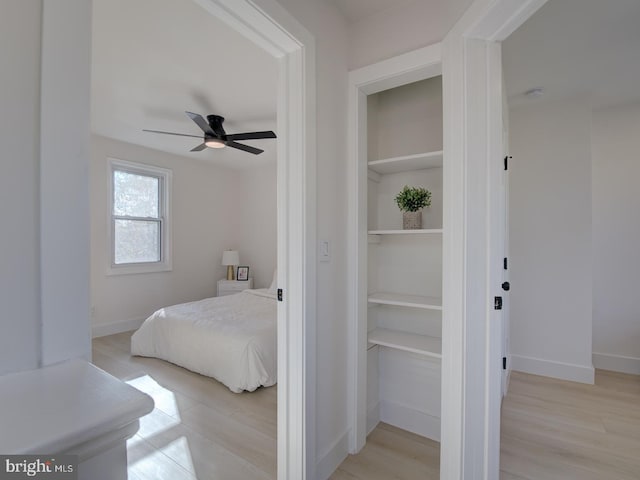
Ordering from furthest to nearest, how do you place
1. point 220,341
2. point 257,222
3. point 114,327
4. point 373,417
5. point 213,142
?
1. point 257,222
2. point 114,327
3. point 213,142
4. point 220,341
5. point 373,417

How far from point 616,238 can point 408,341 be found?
102 inches

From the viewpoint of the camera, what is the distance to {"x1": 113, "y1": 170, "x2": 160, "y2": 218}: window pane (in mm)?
4039

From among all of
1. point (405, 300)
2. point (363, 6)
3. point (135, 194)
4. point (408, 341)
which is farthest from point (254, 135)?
point (135, 194)

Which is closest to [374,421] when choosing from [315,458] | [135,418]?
[315,458]

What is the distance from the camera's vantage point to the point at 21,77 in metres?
0.52

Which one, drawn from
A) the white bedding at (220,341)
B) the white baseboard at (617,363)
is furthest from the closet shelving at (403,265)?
the white baseboard at (617,363)

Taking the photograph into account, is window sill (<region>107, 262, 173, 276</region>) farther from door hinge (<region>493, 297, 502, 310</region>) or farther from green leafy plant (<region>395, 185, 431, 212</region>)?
door hinge (<region>493, 297, 502, 310</region>)

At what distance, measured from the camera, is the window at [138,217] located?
→ 399 cm

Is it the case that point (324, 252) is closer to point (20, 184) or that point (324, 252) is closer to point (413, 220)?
point (413, 220)

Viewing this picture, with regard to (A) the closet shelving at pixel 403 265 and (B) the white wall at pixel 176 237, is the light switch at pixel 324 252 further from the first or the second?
(B) the white wall at pixel 176 237

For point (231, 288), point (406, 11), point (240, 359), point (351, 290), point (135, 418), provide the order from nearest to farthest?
1. point (135, 418)
2. point (406, 11)
3. point (351, 290)
4. point (240, 359)
5. point (231, 288)

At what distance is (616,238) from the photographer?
2.92 m

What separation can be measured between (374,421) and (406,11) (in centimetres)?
256

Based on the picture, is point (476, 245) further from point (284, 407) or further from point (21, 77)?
point (21, 77)
